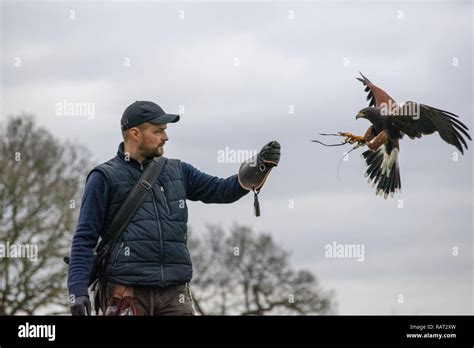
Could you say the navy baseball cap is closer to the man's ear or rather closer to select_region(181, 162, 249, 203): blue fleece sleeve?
the man's ear

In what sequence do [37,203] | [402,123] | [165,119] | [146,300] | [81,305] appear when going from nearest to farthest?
[81,305] → [146,300] → [165,119] → [402,123] → [37,203]

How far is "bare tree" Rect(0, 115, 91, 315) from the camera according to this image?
947 inches

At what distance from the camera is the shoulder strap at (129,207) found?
6.80m

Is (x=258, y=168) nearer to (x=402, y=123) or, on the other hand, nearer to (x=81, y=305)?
(x=81, y=305)

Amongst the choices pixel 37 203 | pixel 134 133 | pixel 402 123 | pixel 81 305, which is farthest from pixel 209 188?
pixel 37 203

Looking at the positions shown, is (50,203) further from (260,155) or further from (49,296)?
(260,155)

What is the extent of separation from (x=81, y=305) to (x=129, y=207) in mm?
629

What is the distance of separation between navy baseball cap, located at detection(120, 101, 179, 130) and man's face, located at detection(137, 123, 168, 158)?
1.7 inches

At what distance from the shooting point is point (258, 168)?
7090 millimetres

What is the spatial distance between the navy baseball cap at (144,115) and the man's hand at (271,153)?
0.57m

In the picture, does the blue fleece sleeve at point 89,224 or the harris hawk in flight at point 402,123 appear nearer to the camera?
the blue fleece sleeve at point 89,224

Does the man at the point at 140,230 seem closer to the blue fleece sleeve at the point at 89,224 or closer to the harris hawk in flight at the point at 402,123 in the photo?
the blue fleece sleeve at the point at 89,224

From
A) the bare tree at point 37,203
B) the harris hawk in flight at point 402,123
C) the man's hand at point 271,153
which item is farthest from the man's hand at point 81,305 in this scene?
the bare tree at point 37,203
